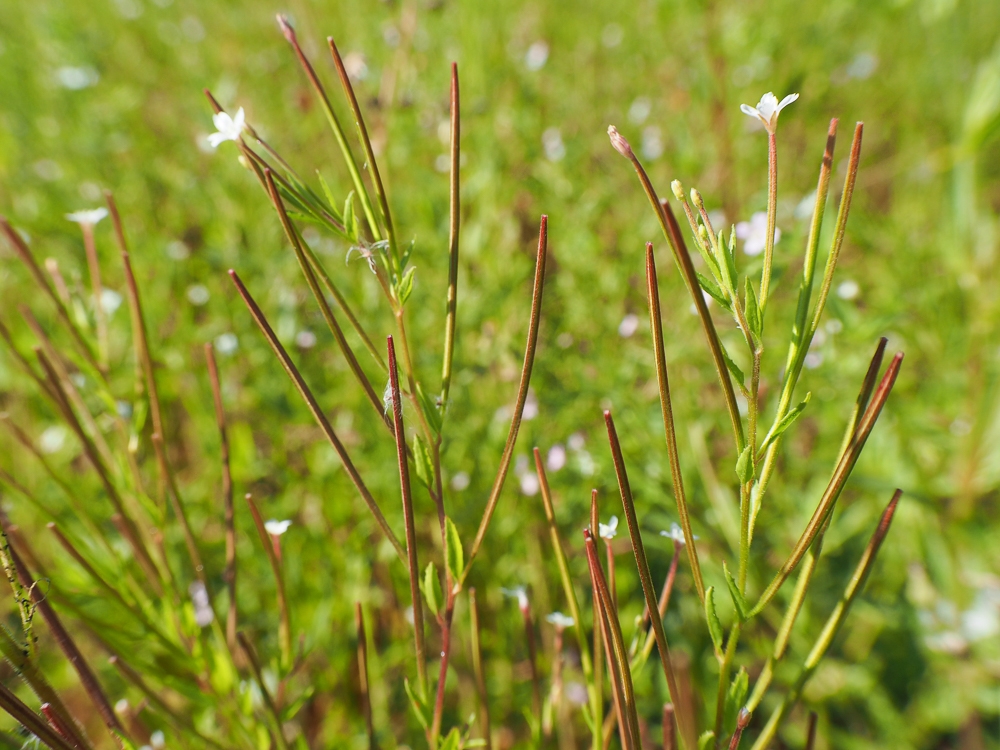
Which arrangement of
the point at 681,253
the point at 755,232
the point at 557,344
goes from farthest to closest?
the point at 557,344, the point at 755,232, the point at 681,253

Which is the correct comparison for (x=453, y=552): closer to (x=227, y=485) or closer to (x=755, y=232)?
(x=227, y=485)

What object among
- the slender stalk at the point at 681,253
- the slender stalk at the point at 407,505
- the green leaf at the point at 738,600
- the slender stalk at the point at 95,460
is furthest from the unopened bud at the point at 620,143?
the slender stalk at the point at 95,460

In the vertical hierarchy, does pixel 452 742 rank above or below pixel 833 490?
below

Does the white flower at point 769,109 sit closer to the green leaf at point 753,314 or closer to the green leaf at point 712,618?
the green leaf at point 753,314

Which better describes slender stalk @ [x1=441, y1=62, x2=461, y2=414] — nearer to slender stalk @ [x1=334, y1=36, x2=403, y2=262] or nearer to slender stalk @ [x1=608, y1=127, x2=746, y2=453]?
slender stalk @ [x1=334, y1=36, x2=403, y2=262]

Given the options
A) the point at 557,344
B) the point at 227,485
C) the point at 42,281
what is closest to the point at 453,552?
the point at 227,485

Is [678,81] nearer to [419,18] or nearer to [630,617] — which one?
[419,18]
